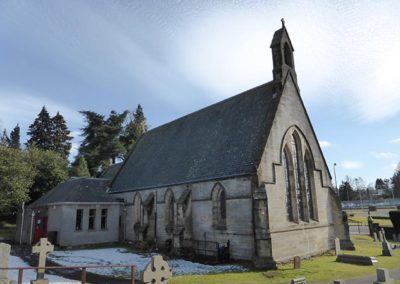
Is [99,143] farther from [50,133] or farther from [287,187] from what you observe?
[287,187]

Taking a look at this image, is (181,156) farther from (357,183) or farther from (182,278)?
(357,183)

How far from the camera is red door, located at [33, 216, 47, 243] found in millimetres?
29627

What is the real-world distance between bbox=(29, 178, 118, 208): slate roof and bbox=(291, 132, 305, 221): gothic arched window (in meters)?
18.1

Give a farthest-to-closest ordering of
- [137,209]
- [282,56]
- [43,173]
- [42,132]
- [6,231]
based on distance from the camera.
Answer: [42,132]
[6,231]
[43,173]
[137,209]
[282,56]

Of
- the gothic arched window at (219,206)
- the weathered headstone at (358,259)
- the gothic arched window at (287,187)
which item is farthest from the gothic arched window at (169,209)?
the weathered headstone at (358,259)

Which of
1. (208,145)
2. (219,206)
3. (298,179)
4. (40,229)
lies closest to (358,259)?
(298,179)

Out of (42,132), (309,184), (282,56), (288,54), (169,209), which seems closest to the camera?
(282,56)

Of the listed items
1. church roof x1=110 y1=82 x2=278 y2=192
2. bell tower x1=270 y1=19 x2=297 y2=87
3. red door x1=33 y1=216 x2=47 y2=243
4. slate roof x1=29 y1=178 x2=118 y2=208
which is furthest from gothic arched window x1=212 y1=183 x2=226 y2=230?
red door x1=33 y1=216 x2=47 y2=243

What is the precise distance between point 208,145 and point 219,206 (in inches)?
218

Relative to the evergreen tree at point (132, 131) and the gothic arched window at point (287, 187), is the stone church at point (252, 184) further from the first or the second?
the evergreen tree at point (132, 131)

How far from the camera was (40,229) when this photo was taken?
30062 millimetres

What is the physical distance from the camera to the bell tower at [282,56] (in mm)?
22672

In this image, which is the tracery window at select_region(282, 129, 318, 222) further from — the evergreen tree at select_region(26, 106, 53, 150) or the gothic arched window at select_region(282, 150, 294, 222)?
the evergreen tree at select_region(26, 106, 53, 150)

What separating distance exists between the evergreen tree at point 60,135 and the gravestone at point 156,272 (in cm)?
7096
